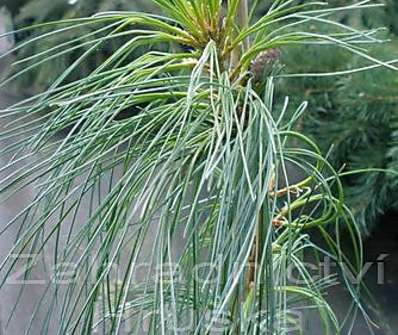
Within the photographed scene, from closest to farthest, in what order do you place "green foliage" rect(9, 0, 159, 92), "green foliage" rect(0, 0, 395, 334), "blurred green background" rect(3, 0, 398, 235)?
Result: "green foliage" rect(0, 0, 395, 334) < "blurred green background" rect(3, 0, 398, 235) < "green foliage" rect(9, 0, 159, 92)

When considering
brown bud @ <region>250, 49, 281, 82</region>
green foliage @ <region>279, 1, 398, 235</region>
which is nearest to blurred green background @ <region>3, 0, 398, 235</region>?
green foliage @ <region>279, 1, 398, 235</region>

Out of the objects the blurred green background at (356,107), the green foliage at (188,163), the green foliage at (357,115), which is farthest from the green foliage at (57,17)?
the green foliage at (188,163)

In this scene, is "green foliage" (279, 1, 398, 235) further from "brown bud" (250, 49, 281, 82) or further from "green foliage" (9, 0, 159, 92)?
"brown bud" (250, 49, 281, 82)

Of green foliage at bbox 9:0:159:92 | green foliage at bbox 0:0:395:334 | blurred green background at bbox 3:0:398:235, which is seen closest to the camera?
green foliage at bbox 0:0:395:334

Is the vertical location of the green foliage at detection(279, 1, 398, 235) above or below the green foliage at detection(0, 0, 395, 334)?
below

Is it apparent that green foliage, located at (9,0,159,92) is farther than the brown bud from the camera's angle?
Yes

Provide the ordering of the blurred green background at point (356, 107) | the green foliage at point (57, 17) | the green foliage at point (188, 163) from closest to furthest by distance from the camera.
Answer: the green foliage at point (188, 163), the blurred green background at point (356, 107), the green foliage at point (57, 17)

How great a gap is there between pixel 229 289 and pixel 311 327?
2.74 feet

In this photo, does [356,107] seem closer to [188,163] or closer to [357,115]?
[357,115]

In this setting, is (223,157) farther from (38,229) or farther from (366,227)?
(366,227)

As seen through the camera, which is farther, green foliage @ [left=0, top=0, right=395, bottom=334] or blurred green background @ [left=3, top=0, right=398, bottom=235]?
blurred green background @ [left=3, top=0, right=398, bottom=235]

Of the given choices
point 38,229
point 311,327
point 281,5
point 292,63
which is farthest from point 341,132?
point 38,229

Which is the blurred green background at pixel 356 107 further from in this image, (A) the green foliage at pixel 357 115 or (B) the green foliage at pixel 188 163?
(B) the green foliage at pixel 188 163

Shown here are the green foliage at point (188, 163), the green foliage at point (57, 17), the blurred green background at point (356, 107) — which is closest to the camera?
the green foliage at point (188, 163)
